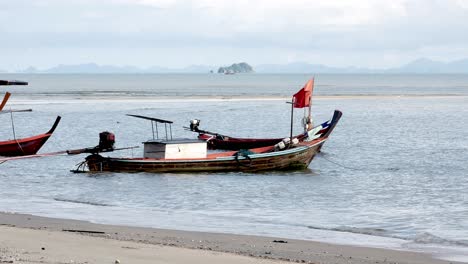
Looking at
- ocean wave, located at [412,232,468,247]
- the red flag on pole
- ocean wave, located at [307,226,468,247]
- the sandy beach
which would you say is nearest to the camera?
the sandy beach

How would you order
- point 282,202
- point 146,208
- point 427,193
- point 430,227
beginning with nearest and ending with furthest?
point 430,227
point 146,208
point 282,202
point 427,193

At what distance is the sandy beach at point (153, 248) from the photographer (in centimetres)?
1172

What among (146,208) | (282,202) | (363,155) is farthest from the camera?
(363,155)

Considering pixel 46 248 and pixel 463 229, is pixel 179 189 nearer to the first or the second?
pixel 463 229

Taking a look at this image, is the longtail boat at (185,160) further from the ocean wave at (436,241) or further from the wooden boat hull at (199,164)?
the ocean wave at (436,241)

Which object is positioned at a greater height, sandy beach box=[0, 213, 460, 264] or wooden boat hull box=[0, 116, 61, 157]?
sandy beach box=[0, 213, 460, 264]

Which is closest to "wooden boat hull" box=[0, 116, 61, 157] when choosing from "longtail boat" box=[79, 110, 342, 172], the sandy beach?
"longtail boat" box=[79, 110, 342, 172]

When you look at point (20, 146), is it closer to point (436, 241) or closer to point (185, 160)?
point (185, 160)

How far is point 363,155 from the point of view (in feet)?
125

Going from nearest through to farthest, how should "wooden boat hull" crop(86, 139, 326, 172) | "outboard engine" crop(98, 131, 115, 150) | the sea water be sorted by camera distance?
the sea water
"outboard engine" crop(98, 131, 115, 150)
"wooden boat hull" crop(86, 139, 326, 172)

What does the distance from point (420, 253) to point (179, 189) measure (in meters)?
12.2

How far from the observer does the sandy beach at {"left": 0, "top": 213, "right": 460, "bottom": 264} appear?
11719 mm

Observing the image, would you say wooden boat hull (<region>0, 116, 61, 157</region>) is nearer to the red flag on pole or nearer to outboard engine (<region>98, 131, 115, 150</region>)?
outboard engine (<region>98, 131, 115, 150</region>)

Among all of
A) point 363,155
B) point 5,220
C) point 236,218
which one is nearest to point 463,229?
point 236,218
